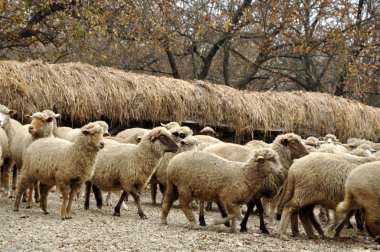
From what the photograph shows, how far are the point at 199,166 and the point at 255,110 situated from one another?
27.4 ft

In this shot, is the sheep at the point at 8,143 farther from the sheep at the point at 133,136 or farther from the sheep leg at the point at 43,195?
the sheep at the point at 133,136

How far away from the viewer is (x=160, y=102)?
15234 millimetres

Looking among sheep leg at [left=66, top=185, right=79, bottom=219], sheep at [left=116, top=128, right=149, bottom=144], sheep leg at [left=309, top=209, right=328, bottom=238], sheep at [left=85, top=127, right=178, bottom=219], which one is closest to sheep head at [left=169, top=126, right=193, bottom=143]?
sheep at [left=116, top=128, right=149, bottom=144]

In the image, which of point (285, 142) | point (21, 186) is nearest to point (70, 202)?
point (21, 186)

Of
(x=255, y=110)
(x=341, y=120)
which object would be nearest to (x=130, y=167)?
(x=255, y=110)

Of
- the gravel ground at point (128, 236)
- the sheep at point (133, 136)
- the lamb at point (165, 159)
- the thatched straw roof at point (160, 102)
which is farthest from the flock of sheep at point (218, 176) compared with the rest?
the thatched straw roof at point (160, 102)

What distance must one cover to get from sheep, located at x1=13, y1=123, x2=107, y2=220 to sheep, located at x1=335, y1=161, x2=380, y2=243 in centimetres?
328

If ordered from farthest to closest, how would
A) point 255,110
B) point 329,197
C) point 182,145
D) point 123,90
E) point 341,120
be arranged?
point 341,120, point 255,110, point 123,90, point 182,145, point 329,197

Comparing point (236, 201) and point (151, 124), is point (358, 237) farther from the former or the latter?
point (151, 124)

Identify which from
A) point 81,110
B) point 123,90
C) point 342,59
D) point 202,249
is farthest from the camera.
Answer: point 342,59

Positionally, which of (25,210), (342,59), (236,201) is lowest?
(25,210)

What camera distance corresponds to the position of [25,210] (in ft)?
29.7

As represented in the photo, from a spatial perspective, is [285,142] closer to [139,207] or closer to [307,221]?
[307,221]

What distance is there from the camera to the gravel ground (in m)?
6.59
